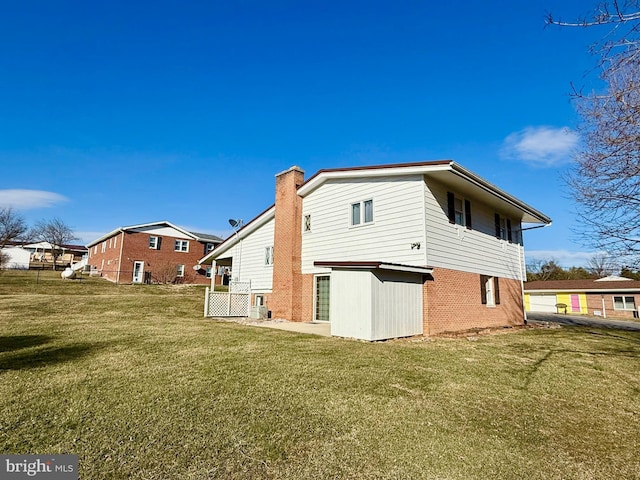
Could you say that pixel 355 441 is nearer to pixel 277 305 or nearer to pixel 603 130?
pixel 603 130

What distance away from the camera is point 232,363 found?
6.69m

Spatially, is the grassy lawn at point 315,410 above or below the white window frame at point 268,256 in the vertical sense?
below

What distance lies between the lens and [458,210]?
13672 millimetres

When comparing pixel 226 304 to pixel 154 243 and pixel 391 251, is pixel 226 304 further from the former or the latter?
pixel 154 243

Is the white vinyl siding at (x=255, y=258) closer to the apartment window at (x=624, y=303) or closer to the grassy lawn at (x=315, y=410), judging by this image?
the grassy lawn at (x=315, y=410)

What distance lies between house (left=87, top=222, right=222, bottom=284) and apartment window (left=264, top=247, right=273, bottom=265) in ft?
59.0

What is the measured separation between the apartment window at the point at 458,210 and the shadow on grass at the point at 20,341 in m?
12.7

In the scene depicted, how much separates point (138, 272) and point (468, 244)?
30361 millimetres

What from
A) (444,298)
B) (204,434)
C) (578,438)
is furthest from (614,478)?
(444,298)

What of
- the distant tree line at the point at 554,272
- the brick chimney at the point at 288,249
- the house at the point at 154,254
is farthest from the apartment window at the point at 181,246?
the distant tree line at the point at 554,272

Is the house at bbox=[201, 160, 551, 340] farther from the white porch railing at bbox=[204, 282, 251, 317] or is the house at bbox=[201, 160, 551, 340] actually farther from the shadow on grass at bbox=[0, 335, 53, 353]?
A: the shadow on grass at bbox=[0, 335, 53, 353]

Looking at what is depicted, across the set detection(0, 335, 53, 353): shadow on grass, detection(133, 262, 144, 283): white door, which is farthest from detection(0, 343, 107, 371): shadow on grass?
detection(133, 262, 144, 283): white door

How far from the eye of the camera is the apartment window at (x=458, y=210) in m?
13.1

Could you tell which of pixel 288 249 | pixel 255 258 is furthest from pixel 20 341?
pixel 255 258
